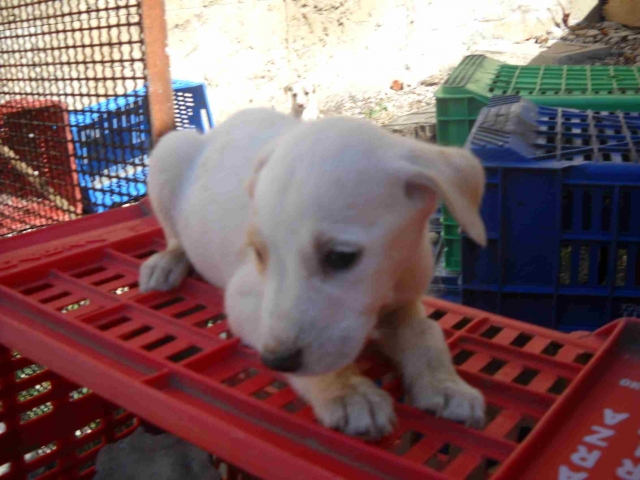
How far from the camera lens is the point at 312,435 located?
0.95 metres

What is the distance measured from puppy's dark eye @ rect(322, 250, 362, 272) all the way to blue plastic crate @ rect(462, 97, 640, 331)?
80 centimetres

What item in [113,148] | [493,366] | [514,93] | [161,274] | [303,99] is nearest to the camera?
[493,366]

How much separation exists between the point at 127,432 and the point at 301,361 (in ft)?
3.43

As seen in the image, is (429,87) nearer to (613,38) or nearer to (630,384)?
(613,38)

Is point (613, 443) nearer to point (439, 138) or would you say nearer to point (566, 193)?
point (566, 193)

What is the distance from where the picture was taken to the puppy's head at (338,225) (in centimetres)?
92

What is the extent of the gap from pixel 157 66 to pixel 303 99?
9.59 ft

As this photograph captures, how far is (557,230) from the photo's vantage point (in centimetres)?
162

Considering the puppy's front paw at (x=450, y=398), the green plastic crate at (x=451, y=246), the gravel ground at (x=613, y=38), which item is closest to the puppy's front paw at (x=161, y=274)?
the puppy's front paw at (x=450, y=398)

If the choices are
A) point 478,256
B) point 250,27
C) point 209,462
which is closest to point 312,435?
point 209,462

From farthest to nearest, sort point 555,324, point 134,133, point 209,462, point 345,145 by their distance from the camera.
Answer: point 134,133, point 555,324, point 209,462, point 345,145

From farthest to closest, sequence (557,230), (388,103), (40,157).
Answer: (388,103)
(40,157)
(557,230)

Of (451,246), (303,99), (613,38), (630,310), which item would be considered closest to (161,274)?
(451,246)

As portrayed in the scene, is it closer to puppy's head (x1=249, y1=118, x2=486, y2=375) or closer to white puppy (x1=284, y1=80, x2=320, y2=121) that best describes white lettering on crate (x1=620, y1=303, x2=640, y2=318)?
puppy's head (x1=249, y1=118, x2=486, y2=375)
